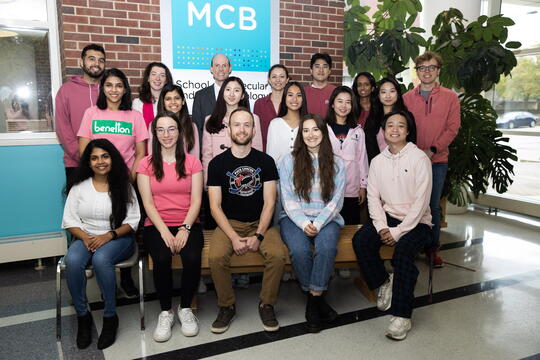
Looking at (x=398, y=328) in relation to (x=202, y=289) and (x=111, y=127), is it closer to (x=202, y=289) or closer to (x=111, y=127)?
(x=202, y=289)

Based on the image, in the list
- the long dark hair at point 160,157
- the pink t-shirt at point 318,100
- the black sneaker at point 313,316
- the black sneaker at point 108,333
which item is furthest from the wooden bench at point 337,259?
the pink t-shirt at point 318,100

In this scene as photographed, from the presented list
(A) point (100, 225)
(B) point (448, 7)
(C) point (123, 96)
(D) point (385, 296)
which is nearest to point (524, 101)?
(B) point (448, 7)

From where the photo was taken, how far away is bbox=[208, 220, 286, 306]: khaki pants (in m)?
2.56

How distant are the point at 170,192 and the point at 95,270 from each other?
25.2 inches

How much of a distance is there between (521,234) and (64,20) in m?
5.11

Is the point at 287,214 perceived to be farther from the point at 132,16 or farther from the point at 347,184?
the point at 132,16

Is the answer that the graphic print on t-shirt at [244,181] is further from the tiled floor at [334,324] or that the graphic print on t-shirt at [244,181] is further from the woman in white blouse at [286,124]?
the tiled floor at [334,324]

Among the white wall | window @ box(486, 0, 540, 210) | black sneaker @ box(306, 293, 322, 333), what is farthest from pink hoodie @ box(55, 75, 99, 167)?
window @ box(486, 0, 540, 210)

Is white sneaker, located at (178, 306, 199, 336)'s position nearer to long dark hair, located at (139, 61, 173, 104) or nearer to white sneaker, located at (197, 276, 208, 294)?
white sneaker, located at (197, 276, 208, 294)

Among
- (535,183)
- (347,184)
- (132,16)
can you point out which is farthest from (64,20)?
(535,183)

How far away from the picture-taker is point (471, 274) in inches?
140

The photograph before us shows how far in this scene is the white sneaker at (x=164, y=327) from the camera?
2477mm

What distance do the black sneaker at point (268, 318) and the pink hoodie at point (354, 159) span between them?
1.11m

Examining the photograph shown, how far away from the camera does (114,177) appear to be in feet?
8.69
